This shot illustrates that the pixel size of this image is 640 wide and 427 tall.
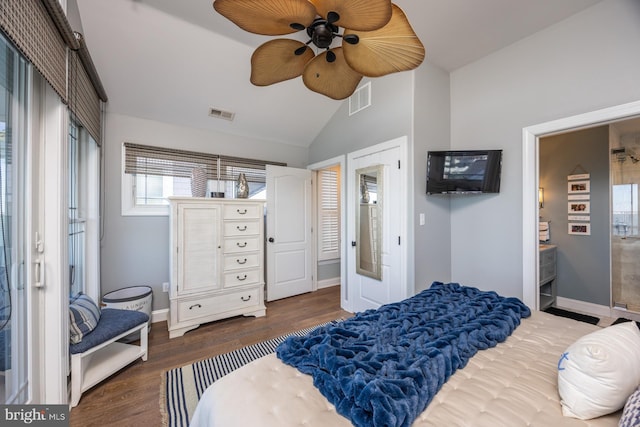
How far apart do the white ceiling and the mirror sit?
4.26ft

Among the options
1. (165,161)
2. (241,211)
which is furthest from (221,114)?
(241,211)

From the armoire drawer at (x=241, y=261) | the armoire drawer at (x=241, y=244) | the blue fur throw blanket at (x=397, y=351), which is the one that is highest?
the armoire drawer at (x=241, y=244)

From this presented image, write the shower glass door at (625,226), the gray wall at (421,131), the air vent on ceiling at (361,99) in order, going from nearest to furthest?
1. the gray wall at (421,131)
2. the shower glass door at (625,226)
3. the air vent on ceiling at (361,99)

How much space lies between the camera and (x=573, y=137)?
3.28 m

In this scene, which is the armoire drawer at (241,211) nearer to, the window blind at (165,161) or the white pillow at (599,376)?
the window blind at (165,161)

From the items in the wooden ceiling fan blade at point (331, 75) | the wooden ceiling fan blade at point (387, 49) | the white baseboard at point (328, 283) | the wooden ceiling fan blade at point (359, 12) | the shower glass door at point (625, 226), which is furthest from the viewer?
the white baseboard at point (328, 283)

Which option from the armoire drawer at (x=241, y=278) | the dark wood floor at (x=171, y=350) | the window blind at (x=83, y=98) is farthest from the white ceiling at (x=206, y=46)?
the dark wood floor at (x=171, y=350)

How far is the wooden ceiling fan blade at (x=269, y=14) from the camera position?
1057 millimetres

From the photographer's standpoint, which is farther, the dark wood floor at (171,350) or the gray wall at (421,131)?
the gray wall at (421,131)

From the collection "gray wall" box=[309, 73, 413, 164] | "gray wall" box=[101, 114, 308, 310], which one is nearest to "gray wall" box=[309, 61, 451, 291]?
"gray wall" box=[309, 73, 413, 164]

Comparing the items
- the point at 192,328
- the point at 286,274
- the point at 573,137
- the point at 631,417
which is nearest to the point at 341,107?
the point at 286,274

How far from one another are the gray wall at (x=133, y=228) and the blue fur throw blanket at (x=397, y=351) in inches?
98.0

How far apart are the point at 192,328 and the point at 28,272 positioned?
5.41 ft

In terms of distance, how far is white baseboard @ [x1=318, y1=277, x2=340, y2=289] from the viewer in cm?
438
